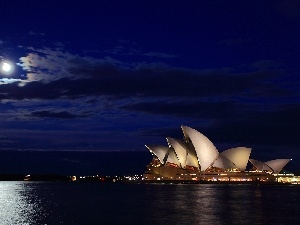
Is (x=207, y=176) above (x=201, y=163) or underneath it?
underneath

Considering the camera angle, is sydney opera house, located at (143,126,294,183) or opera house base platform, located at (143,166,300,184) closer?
sydney opera house, located at (143,126,294,183)

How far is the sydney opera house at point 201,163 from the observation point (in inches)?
5010

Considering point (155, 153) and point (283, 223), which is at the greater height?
point (155, 153)

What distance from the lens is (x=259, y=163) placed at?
16488cm

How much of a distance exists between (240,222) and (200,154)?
3370 inches

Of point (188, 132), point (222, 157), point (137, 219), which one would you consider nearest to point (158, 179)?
point (222, 157)

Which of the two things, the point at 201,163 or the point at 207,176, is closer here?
the point at 201,163

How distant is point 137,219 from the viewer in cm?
4503

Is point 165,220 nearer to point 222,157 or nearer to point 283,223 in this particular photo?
point 283,223

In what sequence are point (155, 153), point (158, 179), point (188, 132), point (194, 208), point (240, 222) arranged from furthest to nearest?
point (158, 179), point (155, 153), point (188, 132), point (194, 208), point (240, 222)

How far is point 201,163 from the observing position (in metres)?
133

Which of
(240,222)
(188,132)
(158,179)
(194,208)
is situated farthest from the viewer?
(158,179)

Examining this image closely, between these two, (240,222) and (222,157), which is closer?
(240,222)

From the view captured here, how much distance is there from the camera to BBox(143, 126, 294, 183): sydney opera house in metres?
127
